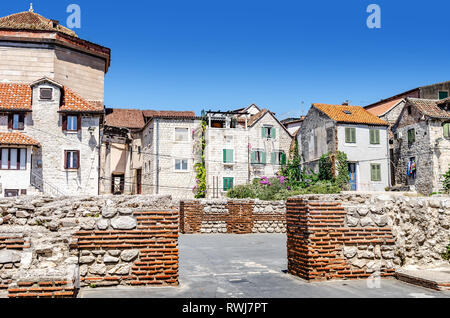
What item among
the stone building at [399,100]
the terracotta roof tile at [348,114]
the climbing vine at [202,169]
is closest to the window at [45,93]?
the climbing vine at [202,169]

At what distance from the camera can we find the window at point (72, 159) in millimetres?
30414

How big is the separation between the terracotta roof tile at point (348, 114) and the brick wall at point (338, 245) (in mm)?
29287

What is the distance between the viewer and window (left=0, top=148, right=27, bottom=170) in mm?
27953

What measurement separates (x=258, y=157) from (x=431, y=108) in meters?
16.5

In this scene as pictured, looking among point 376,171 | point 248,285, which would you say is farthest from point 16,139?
point 376,171

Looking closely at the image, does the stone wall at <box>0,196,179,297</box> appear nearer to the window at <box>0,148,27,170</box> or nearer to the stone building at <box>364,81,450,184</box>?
the window at <box>0,148,27,170</box>

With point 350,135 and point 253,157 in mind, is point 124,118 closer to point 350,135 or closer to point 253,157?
point 253,157

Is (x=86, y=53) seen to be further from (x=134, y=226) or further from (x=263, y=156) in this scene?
(x=134, y=226)

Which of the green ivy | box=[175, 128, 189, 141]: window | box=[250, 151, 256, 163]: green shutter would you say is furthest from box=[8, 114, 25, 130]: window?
the green ivy

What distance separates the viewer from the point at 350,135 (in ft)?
119

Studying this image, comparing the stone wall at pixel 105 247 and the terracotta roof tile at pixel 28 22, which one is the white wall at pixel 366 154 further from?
the stone wall at pixel 105 247

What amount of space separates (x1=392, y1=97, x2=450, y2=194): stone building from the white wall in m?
1.50

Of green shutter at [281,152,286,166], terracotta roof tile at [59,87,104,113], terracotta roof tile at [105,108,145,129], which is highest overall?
terracotta roof tile at [105,108,145,129]
